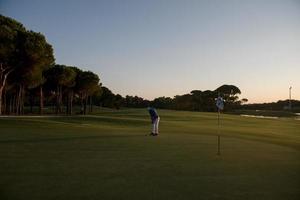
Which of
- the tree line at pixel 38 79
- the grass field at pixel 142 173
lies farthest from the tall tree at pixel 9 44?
the grass field at pixel 142 173

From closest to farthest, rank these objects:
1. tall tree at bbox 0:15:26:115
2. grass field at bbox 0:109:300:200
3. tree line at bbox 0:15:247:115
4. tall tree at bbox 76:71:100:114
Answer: grass field at bbox 0:109:300:200 < tall tree at bbox 0:15:26:115 < tree line at bbox 0:15:247:115 < tall tree at bbox 76:71:100:114

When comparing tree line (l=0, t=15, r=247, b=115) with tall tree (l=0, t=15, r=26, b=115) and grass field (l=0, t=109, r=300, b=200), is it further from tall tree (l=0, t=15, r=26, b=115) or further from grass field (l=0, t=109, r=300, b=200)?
grass field (l=0, t=109, r=300, b=200)

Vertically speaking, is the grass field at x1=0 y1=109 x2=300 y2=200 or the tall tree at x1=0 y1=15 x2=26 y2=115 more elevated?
the tall tree at x1=0 y1=15 x2=26 y2=115

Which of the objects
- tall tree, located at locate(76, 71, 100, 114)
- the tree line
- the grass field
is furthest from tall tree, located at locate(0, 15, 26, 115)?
tall tree, located at locate(76, 71, 100, 114)

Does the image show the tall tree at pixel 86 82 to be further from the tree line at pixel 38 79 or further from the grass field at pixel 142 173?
the grass field at pixel 142 173

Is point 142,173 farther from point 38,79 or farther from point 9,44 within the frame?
point 38,79

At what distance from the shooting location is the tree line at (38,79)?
45188mm

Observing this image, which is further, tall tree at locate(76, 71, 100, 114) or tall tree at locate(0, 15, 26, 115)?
tall tree at locate(76, 71, 100, 114)

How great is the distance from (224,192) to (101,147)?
Result: 8.78 m

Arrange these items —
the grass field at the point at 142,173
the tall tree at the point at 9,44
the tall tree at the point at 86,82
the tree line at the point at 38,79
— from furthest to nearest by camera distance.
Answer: the tall tree at the point at 86,82, the tree line at the point at 38,79, the tall tree at the point at 9,44, the grass field at the point at 142,173

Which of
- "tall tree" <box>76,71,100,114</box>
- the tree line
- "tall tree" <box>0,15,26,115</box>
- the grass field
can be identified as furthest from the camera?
"tall tree" <box>76,71,100,114</box>

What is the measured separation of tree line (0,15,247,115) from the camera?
45188 millimetres

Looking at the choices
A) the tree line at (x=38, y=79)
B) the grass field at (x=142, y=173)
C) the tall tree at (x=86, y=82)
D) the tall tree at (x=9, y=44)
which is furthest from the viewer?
the tall tree at (x=86, y=82)

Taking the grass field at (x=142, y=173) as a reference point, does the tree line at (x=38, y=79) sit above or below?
above
